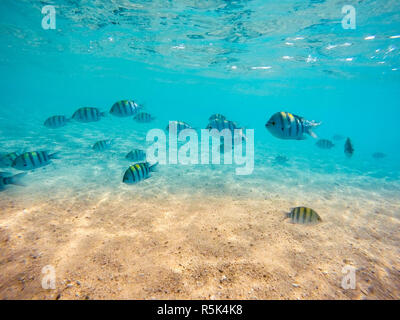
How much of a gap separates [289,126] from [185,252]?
3.02m

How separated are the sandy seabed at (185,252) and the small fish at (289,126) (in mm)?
2389

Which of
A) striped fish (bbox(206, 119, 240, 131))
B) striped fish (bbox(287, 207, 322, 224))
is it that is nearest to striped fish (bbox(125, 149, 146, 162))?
striped fish (bbox(206, 119, 240, 131))

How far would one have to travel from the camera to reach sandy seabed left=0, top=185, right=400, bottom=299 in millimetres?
3027

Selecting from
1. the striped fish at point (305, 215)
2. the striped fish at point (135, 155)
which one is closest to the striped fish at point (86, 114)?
the striped fish at point (135, 155)

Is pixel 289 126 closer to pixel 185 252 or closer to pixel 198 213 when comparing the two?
pixel 185 252

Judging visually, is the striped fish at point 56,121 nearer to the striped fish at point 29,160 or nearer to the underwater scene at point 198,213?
the underwater scene at point 198,213

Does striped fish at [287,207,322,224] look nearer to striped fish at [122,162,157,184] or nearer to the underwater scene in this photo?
the underwater scene

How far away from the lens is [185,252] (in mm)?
3912

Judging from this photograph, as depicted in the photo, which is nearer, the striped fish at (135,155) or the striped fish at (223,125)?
the striped fish at (223,125)

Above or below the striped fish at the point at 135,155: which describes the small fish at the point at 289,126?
above

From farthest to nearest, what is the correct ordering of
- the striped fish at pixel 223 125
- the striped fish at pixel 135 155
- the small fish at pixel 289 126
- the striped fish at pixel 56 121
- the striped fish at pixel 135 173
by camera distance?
the striped fish at pixel 56 121 < the striped fish at pixel 135 155 < the striped fish at pixel 223 125 < the striped fish at pixel 135 173 < the small fish at pixel 289 126

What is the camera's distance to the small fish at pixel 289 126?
3.31 meters

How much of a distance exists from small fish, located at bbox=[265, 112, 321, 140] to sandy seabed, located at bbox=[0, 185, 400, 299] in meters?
2.39

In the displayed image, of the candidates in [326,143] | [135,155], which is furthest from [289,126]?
[326,143]
